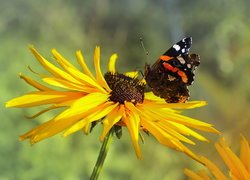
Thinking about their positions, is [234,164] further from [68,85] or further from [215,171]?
[68,85]

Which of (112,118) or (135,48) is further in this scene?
(135,48)

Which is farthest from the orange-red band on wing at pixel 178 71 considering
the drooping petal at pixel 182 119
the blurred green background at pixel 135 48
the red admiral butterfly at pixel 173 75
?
the blurred green background at pixel 135 48

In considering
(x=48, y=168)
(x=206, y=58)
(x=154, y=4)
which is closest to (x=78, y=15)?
(x=154, y=4)

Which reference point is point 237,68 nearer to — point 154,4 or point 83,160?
point 154,4

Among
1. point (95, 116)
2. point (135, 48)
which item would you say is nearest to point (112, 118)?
point (95, 116)

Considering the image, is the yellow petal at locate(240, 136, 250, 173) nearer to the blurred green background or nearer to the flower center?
the flower center

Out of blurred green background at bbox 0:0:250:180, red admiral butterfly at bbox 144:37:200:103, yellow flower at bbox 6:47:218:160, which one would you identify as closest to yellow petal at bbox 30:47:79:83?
yellow flower at bbox 6:47:218:160
